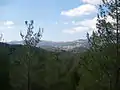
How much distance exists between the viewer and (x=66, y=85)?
39781 mm

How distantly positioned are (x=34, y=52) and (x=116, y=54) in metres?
12.2

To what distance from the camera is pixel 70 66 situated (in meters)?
40.9

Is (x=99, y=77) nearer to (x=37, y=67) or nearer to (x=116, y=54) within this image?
(x=116, y=54)

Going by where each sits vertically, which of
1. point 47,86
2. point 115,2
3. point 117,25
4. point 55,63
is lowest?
point 47,86

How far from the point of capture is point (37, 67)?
38.4 metres

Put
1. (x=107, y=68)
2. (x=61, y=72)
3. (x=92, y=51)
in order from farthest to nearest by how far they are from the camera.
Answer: (x=61, y=72)
(x=92, y=51)
(x=107, y=68)

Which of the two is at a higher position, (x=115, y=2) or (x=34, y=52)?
(x=115, y=2)

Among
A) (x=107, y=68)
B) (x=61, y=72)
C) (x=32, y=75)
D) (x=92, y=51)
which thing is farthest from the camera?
(x=61, y=72)

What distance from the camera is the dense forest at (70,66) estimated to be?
81.9ft

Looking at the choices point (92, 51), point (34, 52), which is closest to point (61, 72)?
point (34, 52)

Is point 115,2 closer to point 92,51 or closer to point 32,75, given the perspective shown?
point 92,51

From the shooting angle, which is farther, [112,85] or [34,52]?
[34,52]

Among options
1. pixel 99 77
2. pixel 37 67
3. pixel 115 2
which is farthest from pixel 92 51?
pixel 37 67

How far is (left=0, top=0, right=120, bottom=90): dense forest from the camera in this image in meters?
25.0
